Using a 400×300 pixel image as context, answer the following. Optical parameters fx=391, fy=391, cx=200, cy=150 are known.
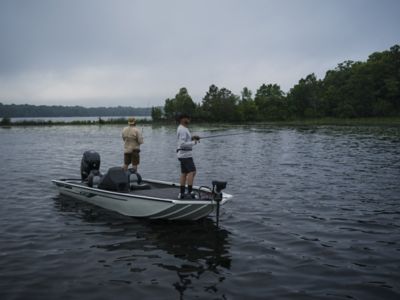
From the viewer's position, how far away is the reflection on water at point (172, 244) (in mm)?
7949

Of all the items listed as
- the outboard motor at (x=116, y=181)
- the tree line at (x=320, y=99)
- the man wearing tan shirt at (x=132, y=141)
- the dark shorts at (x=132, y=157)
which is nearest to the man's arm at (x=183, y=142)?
the outboard motor at (x=116, y=181)

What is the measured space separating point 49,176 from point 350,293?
647 inches

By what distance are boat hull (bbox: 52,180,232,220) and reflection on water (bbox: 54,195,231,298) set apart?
9.2 inches

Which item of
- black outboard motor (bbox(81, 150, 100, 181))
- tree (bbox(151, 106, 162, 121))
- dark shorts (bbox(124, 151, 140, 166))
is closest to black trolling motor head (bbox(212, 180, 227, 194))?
dark shorts (bbox(124, 151, 140, 166))

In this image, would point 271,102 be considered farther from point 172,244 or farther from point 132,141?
point 172,244

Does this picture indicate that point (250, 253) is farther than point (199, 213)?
No

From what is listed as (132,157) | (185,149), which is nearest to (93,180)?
(132,157)

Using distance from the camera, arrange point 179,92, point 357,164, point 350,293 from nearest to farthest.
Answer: point 350,293 < point 357,164 < point 179,92

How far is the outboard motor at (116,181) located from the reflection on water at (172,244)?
818 mm

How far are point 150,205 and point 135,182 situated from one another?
275cm

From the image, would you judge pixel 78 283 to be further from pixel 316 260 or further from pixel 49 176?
pixel 49 176

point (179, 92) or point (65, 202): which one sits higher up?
point (179, 92)

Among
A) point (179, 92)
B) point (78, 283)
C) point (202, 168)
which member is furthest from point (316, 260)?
point (179, 92)

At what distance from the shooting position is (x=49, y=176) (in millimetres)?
19688
